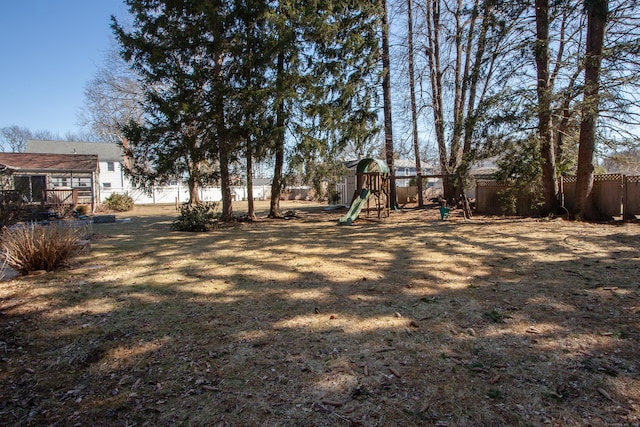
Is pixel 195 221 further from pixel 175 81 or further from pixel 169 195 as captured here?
pixel 169 195

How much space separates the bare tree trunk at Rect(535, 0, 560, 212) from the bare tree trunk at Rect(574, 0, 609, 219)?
2.22 feet

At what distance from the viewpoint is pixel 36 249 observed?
5359 mm

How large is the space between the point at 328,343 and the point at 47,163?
23.9m

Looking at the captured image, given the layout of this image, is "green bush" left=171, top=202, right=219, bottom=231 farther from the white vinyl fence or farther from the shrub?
the white vinyl fence

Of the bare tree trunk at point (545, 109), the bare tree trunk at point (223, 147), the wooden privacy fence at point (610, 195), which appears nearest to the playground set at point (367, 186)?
the bare tree trunk at point (223, 147)

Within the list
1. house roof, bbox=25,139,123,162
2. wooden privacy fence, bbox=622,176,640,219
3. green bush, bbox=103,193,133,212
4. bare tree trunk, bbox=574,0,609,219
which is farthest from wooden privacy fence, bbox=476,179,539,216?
house roof, bbox=25,139,123,162

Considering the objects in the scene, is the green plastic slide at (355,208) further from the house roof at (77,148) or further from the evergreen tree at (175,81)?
the house roof at (77,148)

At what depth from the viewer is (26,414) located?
2184mm

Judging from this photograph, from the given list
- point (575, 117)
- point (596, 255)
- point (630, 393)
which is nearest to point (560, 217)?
point (575, 117)

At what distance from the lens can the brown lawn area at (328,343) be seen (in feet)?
7.15

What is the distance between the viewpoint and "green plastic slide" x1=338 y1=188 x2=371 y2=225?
1224 cm

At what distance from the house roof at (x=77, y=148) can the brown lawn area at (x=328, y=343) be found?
113 feet

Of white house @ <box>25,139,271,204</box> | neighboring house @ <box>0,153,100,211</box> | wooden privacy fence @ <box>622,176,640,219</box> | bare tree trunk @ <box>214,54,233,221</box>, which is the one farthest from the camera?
white house @ <box>25,139,271,204</box>

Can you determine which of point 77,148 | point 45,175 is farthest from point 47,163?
point 77,148
